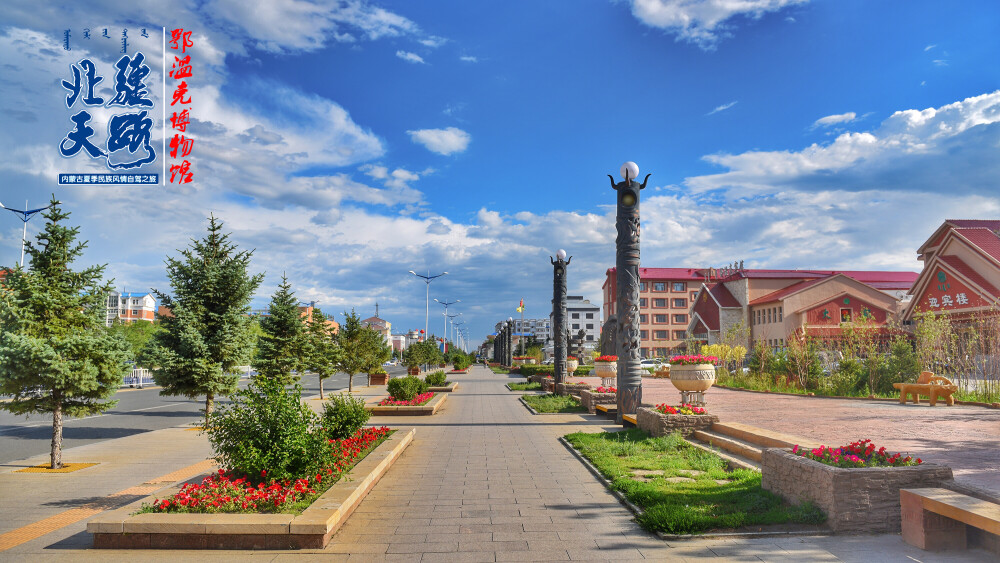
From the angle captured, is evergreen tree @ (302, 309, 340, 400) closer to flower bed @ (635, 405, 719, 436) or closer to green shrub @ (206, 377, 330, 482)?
flower bed @ (635, 405, 719, 436)

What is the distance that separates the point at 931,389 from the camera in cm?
1744

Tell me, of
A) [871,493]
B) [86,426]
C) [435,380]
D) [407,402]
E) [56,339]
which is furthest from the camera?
[435,380]

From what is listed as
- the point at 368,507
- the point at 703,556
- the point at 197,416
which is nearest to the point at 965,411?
the point at 703,556

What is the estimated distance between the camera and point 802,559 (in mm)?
5133

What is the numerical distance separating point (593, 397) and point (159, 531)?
45.8ft

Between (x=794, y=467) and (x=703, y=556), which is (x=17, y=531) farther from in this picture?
(x=794, y=467)

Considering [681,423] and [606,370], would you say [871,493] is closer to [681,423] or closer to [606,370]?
[681,423]

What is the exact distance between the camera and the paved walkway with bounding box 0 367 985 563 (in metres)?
5.38

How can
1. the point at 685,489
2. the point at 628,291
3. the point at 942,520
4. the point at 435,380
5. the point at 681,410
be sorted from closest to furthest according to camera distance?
1. the point at 942,520
2. the point at 685,489
3. the point at 681,410
4. the point at 628,291
5. the point at 435,380

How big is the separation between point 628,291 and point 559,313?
1198cm

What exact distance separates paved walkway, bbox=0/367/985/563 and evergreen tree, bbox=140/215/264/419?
116 inches

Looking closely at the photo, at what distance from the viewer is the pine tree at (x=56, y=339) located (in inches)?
405

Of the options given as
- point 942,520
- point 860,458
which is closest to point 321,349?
point 860,458

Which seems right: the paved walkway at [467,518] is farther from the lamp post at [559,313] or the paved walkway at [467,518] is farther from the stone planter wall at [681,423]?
the lamp post at [559,313]
